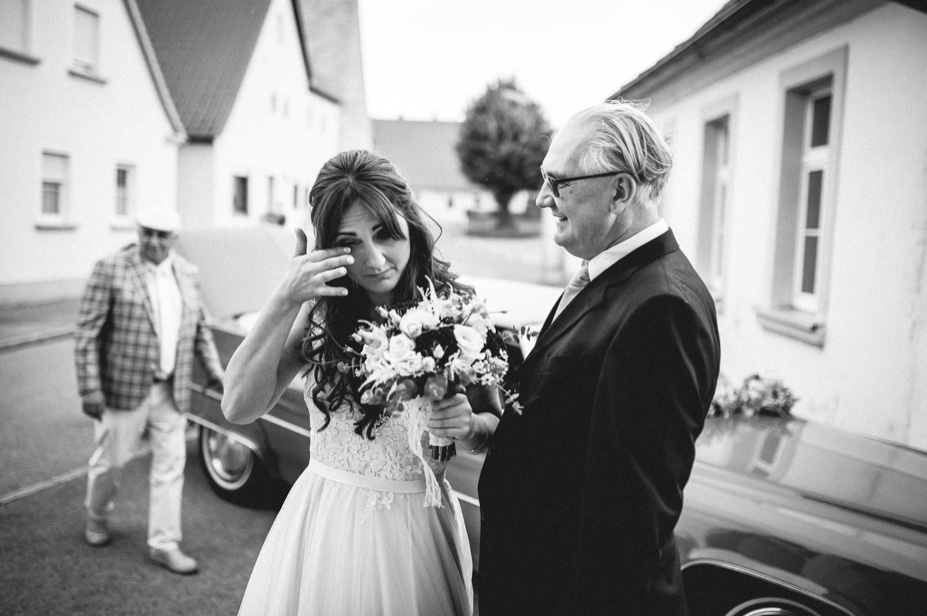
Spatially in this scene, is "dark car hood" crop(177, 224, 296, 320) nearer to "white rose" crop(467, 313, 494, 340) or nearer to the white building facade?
"white rose" crop(467, 313, 494, 340)

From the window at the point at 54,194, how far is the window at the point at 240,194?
14.5m

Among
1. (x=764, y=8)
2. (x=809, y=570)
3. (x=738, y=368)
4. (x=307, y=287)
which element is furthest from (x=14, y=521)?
(x=764, y=8)

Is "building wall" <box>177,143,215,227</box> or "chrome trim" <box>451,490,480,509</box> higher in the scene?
"building wall" <box>177,143,215,227</box>

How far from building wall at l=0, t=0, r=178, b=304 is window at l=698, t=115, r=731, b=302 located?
23.5 ft

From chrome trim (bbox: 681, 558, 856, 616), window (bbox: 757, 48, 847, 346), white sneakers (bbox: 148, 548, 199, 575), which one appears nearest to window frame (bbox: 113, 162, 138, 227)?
white sneakers (bbox: 148, 548, 199, 575)

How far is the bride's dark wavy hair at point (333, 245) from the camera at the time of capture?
208 cm

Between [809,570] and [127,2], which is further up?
[127,2]

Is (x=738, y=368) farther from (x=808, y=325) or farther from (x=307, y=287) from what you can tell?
(x=307, y=287)

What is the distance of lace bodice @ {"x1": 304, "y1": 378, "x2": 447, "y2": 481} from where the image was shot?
219 centimetres

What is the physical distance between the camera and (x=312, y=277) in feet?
6.34

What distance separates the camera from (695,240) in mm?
9727

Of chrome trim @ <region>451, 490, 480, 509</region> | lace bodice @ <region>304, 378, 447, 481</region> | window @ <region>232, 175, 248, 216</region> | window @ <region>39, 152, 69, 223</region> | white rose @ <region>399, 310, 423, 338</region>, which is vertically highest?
window @ <region>232, 175, 248, 216</region>

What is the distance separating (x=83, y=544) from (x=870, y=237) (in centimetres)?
602

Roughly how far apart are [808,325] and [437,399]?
215 inches
